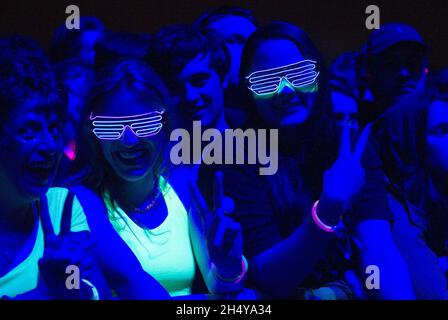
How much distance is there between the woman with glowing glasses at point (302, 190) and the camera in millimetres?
3045

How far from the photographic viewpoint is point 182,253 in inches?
119

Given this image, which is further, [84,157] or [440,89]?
[440,89]

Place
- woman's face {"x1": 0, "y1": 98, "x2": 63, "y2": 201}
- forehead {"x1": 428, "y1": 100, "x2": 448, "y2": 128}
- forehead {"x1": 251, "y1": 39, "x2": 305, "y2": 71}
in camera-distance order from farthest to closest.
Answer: forehead {"x1": 428, "y1": 100, "x2": 448, "y2": 128}
forehead {"x1": 251, "y1": 39, "x2": 305, "y2": 71}
woman's face {"x1": 0, "y1": 98, "x2": 63, "y2": 201}

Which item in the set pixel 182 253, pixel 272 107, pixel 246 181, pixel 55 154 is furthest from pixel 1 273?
pixel 272 107

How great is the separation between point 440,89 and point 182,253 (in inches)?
55.8

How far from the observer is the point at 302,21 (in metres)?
3.19

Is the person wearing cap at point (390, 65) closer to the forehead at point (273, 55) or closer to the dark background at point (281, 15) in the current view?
the dark background at point (281, 15)

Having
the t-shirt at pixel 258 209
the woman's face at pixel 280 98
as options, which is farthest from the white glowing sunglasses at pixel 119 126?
the woman's face at pixel 280 98

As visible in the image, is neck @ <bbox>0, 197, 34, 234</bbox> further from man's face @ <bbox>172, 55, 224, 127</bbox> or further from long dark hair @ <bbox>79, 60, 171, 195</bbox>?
man's face @ <bbox>172, 55, 224, 127</bbox>

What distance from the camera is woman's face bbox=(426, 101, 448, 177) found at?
3195mm

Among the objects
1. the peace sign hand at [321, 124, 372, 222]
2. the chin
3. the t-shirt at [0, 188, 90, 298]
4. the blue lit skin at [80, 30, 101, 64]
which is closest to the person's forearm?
the peace sign hand at [321, 124, 372, 222]

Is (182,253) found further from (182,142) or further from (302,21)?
(302,21)
